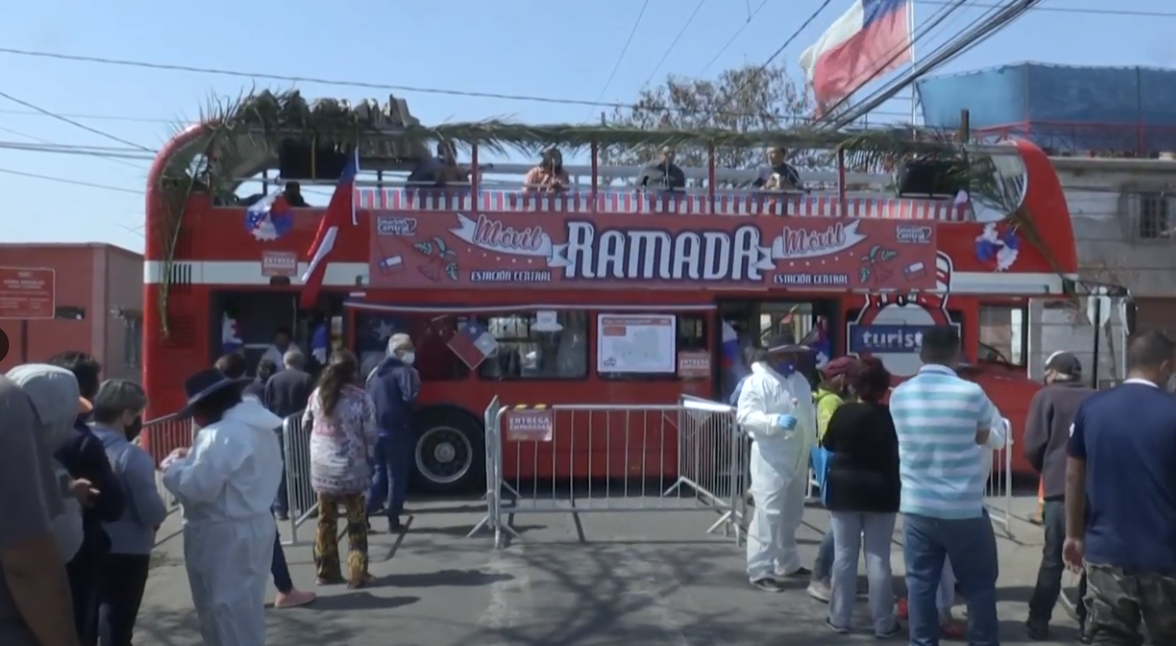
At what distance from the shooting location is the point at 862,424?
7.34 meters

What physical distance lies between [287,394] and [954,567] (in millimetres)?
6859

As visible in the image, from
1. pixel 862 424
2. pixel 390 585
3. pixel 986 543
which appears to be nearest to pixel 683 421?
pixel 390 585

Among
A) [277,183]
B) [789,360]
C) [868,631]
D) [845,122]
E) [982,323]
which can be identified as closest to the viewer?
[868,631]

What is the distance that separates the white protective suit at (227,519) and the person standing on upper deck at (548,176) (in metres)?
7.72

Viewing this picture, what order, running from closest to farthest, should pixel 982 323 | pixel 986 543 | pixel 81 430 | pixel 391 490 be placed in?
pixel 81 430, pixel 986 543, pixel 391 490, pixel 982 323

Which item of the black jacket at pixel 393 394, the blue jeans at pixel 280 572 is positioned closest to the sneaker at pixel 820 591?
the blue jeans at pixel 280 572

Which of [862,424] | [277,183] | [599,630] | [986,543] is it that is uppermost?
[277,183]

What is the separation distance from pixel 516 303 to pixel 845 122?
23.8 feet

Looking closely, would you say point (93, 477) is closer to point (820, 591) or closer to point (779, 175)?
point (820, 591)

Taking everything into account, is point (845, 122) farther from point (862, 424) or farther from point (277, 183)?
point (862, 424)

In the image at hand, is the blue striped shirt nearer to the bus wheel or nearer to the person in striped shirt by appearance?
the person in striped shirt

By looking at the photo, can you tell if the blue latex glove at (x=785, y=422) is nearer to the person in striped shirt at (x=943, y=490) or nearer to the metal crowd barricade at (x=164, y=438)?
the person in striped shirt at (x=943, y=490)

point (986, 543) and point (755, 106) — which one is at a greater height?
point (755, 106)

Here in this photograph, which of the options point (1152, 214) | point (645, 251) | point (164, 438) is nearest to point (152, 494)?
point (164, 438)
